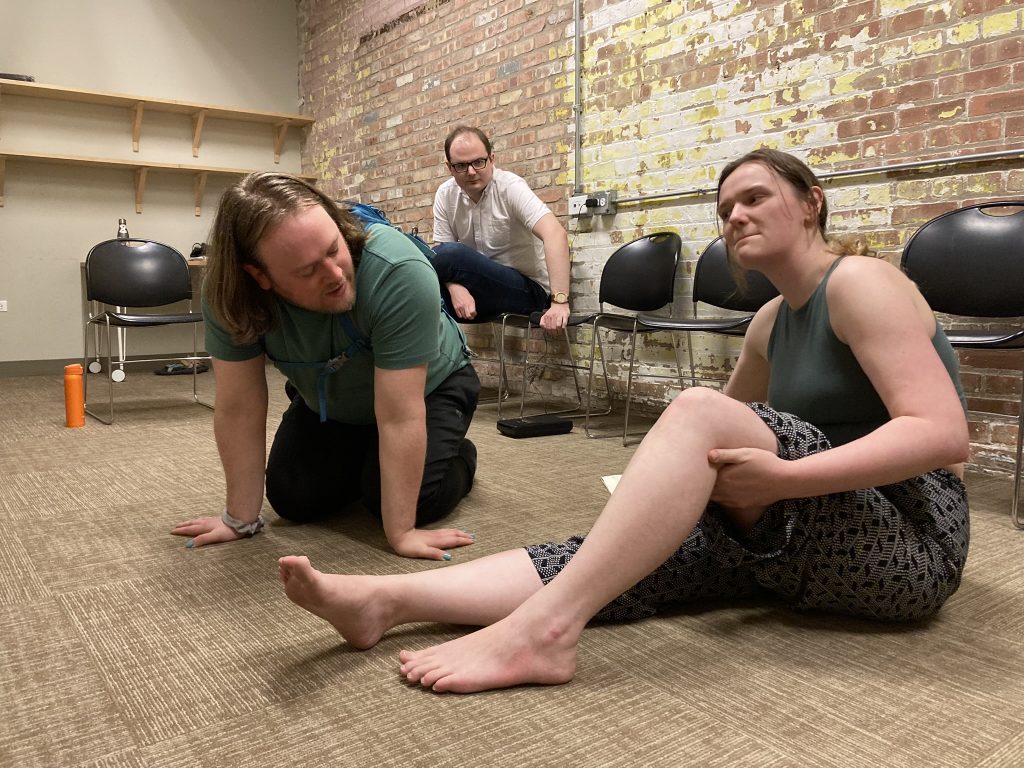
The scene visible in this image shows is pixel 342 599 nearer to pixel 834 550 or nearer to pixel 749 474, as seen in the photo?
pixel 749 474

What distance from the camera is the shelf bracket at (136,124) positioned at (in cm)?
534

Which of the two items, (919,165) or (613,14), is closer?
(919,165)

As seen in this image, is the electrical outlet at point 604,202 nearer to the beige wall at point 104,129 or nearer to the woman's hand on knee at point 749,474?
the woman's hand on knee at point 749,474

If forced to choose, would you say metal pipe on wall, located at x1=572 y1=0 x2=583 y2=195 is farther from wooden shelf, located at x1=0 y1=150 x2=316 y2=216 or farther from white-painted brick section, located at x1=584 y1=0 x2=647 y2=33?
wooden shelf, located at x1=0 y1=150 x2=316 y2=216

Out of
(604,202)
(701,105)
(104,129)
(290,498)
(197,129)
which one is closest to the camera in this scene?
(290,498)

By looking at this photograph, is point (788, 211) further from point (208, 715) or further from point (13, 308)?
point (13, 308)

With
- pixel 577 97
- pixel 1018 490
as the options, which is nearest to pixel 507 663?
pixel 1018 490

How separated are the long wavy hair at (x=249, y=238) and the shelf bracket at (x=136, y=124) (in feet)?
14.9

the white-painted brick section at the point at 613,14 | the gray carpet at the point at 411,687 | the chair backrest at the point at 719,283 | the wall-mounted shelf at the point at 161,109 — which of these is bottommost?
the gray carpet at the point at 411,687

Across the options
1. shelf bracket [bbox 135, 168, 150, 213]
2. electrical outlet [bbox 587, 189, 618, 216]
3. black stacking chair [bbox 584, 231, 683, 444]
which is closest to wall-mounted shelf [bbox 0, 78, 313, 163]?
shelf bracket [bbox 135, 168, 150, 213]

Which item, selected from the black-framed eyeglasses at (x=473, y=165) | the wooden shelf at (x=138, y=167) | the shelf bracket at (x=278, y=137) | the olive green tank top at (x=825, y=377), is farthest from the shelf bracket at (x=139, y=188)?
the olive green tank top at (x=825, y=377)

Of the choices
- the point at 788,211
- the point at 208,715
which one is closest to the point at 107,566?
the point at 208,715

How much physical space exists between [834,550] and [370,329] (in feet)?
3.04

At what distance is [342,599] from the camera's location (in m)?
1.09
